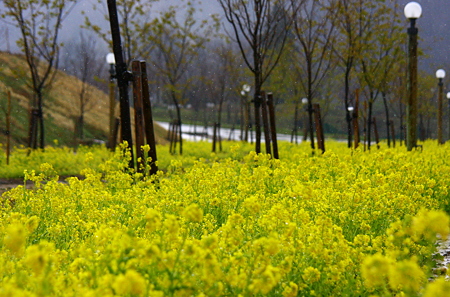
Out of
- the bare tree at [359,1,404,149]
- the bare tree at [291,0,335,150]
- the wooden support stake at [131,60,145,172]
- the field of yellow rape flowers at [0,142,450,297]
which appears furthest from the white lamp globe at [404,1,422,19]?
the wooden support stake at [131,60,145,172]

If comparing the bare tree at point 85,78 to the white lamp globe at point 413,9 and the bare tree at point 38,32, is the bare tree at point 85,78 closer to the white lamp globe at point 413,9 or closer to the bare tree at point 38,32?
the bare tree at point 38,32

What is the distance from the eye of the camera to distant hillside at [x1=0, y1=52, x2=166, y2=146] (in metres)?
25.2

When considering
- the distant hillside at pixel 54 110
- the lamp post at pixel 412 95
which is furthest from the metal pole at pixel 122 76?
the distant hillside at pixel 54 110

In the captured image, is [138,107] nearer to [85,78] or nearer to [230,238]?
[230,238]

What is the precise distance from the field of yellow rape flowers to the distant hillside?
1845 centimetres

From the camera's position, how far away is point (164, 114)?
256 ft

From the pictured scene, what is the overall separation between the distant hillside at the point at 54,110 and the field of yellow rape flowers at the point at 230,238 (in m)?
18.4

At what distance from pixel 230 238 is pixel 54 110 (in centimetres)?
2910

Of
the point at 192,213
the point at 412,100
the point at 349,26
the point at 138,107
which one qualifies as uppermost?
the point at 349,26

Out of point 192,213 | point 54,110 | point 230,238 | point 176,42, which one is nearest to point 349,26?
point 176,42

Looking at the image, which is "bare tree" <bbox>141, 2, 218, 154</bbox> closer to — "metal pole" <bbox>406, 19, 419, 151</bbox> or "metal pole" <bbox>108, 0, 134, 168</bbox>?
"metal pole" <bbox>406, 19, 419, 151</bbox>

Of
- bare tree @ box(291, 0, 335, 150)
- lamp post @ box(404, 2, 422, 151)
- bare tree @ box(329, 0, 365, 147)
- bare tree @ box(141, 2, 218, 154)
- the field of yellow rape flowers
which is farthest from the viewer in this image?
bare tree @ box(141, 2, 218, 154)

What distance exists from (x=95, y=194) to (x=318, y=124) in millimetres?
9204

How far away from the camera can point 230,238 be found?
314 cm
